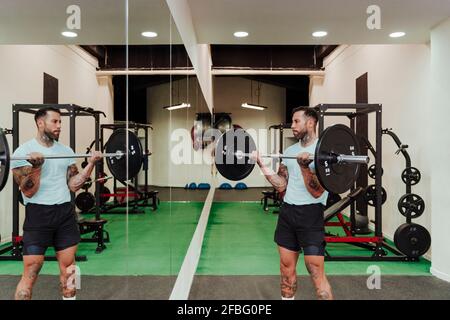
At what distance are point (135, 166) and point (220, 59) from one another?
5.80m

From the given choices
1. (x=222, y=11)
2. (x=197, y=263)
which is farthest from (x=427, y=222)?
(x=222, y=11)

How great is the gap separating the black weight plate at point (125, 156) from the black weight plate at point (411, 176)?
2.92 metres

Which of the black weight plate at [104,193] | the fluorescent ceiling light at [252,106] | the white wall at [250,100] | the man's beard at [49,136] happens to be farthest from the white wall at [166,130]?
the white wall at [250,100]

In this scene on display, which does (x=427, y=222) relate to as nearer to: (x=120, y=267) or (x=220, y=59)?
(x=120, y=267)

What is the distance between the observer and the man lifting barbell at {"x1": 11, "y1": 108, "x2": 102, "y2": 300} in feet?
2.66

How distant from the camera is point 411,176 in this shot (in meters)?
3.50

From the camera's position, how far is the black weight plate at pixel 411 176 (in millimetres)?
3467

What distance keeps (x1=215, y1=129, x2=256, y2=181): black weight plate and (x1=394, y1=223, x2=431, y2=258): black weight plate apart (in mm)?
1964

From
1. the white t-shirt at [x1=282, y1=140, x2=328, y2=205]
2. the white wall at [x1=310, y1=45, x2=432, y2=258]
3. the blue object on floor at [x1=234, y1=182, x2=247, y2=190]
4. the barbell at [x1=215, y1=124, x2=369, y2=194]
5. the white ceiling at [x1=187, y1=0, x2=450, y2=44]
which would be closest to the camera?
the barbell at [x1=215, y1=124, x2=369, y2=194]

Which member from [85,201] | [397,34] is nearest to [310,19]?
[397,34]

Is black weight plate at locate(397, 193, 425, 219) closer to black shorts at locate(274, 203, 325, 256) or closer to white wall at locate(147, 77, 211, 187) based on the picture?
black shorts at locate(274, 203, 325, 256)

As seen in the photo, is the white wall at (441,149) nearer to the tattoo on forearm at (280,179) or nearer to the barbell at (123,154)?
the tattoo on forearm at (280,179)

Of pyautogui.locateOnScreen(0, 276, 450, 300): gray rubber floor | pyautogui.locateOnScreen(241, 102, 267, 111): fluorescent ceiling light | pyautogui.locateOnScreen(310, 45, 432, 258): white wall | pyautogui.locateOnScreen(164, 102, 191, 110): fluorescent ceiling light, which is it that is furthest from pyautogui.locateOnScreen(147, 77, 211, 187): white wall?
pyautogui.locateOnScreen(241, 102, 267, 111): fluorescent ceiling light

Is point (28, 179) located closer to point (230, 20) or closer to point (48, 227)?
point (48, 227)
